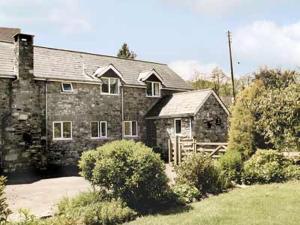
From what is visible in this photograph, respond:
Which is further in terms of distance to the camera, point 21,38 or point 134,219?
point 21,38

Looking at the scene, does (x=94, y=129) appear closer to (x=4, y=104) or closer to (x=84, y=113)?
(x=84, y=113)

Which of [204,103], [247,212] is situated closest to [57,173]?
[204,103]

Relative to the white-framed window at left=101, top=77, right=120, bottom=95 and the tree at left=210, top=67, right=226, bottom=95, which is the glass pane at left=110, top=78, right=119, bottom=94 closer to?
the white-framed window at left=101, top=77, right=120, bottom=95

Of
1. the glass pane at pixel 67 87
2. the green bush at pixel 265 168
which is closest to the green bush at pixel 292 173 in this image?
the green bush at pixel 265 168

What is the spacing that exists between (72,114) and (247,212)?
61.6 ft

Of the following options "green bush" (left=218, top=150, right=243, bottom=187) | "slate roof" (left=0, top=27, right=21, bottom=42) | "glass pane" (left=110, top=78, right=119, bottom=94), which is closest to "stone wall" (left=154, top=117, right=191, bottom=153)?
"glass pane" (left=110, top=78, right=119, bottom=94)

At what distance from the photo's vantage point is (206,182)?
1616cm

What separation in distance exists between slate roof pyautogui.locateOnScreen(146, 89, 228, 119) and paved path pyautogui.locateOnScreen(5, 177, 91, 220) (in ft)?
39.0

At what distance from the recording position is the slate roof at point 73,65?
27.5m

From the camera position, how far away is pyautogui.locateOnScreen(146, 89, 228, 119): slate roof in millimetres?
31031

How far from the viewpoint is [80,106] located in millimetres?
29234

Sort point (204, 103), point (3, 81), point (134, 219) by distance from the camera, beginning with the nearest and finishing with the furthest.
A: point (134, 219) → point (3, 81) → point (204, 103)

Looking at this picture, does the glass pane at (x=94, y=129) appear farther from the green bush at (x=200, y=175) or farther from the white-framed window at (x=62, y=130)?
the green bush at (x=200, y=175)

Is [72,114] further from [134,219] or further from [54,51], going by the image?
[134,219]
